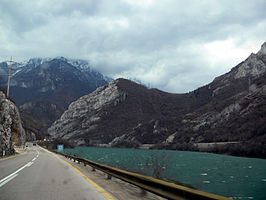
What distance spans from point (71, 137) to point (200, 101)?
4203 inches

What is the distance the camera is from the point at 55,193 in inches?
298

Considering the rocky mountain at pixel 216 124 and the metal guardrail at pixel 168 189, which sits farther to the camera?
the rocky mountain at pixel 216 124

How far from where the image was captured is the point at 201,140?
4365 inches

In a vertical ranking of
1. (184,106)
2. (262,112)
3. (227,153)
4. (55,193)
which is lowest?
(227,153)

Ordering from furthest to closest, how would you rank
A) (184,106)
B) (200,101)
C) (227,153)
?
(184,106), (200,101), (227,153)

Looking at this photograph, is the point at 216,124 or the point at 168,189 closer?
the point at 168,189

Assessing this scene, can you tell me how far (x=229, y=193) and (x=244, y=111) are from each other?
320ft

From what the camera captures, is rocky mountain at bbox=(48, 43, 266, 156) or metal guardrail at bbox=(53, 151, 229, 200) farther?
rocky mountain at bbox=(48, 43, 266, 156)

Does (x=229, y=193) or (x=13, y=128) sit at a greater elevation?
(x=13, y=128)

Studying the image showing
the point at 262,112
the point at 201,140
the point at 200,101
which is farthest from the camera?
the point at 200,101

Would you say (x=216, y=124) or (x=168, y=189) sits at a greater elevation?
(x=216, y=124)

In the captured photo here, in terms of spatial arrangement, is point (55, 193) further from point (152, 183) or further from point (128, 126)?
point (128, 126)

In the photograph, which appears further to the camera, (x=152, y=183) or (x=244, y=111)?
(x=244, y=111)

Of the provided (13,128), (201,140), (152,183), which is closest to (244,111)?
(201,140)
